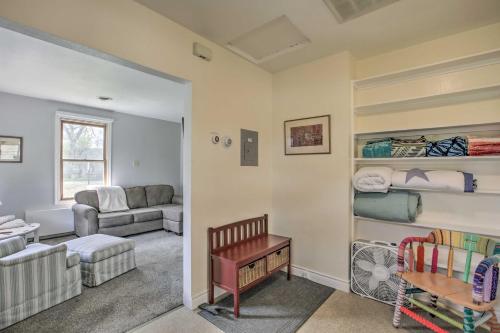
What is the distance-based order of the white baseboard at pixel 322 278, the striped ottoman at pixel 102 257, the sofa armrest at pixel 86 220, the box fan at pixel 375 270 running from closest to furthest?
1. the box fan at pixel 375 270
2. the white baseboard at pixel 322 278
3. the striped ottoman at pixel 102 257
4. the sofa armrest at pixel 86 220

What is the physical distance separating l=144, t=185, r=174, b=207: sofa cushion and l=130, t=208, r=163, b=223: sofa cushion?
1.47 feet

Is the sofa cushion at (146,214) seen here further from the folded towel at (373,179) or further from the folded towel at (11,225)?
the folded towel at (373,179)

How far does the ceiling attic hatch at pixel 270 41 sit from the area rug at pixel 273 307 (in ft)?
8.14

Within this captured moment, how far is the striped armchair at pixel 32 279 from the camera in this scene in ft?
6.80

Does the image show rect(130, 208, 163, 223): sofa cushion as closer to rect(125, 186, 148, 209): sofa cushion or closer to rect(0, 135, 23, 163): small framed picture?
rect(125, 186, 148, 209): sofa cushion

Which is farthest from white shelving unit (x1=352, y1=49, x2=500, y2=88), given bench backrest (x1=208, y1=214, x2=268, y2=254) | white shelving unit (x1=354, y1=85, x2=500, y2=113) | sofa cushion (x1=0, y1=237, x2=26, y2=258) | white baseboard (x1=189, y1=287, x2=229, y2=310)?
sofa cushion (x1=0, y1=237, x2=26, y2=258)

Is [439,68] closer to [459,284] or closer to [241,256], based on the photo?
[459,284]

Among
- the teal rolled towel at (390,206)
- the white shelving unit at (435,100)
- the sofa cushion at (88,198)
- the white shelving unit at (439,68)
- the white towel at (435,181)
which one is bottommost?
the sofa cushion at (88,198)

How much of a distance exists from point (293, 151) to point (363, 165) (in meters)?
0.79

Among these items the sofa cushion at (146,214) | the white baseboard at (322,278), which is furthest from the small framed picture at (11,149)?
the white baseboard at (322,278)

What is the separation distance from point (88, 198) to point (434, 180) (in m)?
5.30

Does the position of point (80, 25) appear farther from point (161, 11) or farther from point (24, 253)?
point (24, 253)

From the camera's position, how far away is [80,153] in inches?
204

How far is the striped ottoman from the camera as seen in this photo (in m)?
2.77
